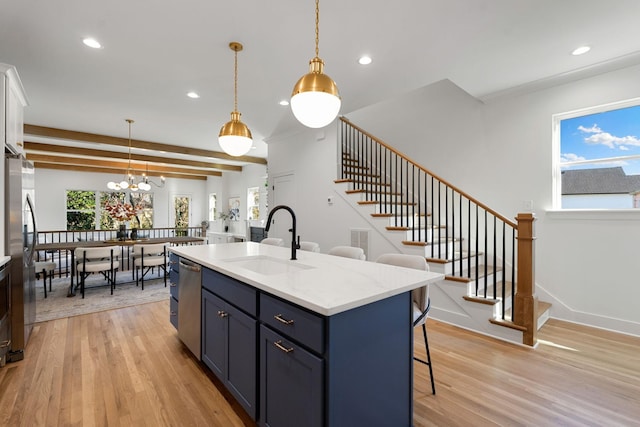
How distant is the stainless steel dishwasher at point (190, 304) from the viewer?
2.32m

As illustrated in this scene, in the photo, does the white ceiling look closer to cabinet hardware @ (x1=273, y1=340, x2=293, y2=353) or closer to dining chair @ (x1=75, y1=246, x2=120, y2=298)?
A: dining chair @ (x1=75, y1=246, x2=120, y2=298)

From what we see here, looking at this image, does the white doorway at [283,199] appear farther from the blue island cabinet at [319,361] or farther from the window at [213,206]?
the window at [213,206]

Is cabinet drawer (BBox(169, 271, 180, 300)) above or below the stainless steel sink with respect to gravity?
below

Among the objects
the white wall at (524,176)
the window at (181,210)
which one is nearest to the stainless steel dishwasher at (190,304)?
the white wall at (524,176)

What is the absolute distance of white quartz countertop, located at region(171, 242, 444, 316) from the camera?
4.14 feet

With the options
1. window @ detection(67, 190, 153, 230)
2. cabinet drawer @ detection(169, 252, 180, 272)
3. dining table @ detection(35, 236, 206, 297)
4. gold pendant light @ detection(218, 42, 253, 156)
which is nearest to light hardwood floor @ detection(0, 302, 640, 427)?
cabinet drawer @ detection(169, 252, 180, 272)

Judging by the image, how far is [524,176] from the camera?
3754 mm

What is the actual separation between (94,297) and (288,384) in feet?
14.8

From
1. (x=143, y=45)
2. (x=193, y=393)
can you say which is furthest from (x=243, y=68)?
(x=193, y=393)

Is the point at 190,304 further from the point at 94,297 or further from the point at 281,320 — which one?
the point at 94,297

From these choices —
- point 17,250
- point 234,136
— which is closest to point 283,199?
point 234,136

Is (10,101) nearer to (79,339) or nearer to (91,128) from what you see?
(79,339)

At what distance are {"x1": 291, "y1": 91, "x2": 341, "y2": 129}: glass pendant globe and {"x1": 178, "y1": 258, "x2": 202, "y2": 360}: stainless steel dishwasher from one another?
1389 millimetres

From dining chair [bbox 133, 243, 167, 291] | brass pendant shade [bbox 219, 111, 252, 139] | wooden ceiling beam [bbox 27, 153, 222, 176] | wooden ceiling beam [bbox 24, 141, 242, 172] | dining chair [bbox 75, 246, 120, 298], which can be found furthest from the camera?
wooden ceiling beam [bbox 27, 153, 222, 176]
